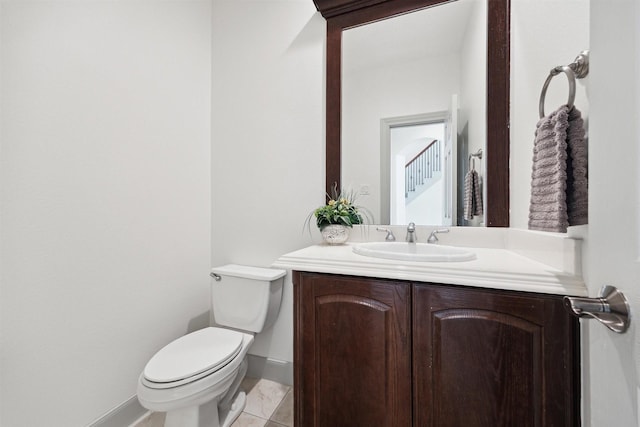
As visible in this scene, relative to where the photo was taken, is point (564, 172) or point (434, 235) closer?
point (564, 172)

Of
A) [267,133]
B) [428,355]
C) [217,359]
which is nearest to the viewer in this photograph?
[428,355]

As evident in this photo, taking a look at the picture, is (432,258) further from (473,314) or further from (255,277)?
(255,277)

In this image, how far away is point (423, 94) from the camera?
1358 mm

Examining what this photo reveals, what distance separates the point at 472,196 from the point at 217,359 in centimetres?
137

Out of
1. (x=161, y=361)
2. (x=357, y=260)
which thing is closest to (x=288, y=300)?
(x=161, y=361)

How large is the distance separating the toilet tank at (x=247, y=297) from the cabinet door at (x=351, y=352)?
499 mm

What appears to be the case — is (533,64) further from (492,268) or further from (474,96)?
(492,268)

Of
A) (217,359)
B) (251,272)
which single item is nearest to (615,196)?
(217,359)

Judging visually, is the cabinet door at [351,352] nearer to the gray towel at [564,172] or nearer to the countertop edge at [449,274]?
the countertop edge at [449,274]

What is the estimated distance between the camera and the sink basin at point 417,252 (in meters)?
0.91

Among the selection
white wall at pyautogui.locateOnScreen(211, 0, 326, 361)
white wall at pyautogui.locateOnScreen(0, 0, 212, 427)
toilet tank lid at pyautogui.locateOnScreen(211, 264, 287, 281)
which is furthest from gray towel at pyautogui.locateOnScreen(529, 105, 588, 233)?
white wall at pyautogui.locateOnScreen(0, 0, 212, 427)

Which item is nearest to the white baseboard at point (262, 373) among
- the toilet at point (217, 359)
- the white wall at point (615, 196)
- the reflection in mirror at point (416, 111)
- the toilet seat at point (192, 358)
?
the toilet at point (217, 359)

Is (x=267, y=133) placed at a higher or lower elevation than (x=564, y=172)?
higher

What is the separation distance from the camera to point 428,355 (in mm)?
818
